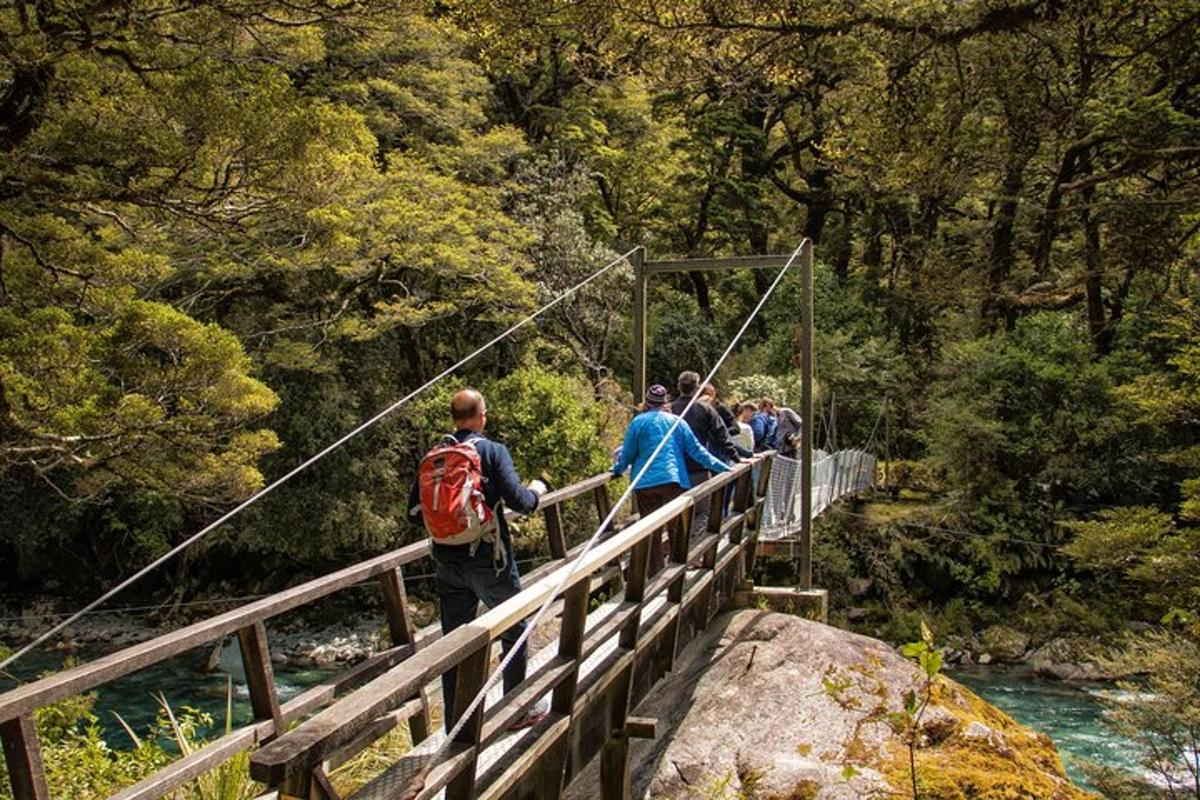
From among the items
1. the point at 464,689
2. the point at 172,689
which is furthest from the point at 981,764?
the point at 172,689

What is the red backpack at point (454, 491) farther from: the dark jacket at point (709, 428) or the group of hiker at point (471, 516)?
the dark jacket at point (709, 428)

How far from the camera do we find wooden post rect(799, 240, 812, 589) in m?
7.14

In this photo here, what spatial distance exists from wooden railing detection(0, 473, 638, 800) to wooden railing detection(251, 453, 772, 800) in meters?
0.19

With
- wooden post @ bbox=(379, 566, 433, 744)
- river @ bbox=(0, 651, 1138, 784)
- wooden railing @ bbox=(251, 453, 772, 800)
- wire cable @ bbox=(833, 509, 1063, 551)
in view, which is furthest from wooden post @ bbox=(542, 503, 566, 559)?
wire cable @ bbox=(833, 509, 1063, 551)

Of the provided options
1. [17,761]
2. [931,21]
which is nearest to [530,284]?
[931,21]

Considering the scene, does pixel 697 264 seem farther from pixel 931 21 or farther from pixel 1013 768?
pixel 1013 768

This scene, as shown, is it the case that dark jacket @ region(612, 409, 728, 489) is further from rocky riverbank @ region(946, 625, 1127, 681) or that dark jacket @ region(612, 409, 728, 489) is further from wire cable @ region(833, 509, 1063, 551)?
wire cable @ region(833, 509, 1063, 551)

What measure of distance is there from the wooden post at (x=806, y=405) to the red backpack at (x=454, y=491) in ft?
13.2

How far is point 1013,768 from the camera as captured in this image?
4656 mm

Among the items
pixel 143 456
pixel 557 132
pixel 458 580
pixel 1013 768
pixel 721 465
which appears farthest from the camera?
pixel 557 132

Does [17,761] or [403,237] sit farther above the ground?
[403,237]

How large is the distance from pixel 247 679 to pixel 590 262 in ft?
51.0

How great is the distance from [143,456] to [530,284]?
30.7 ft

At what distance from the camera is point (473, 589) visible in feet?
12.3
